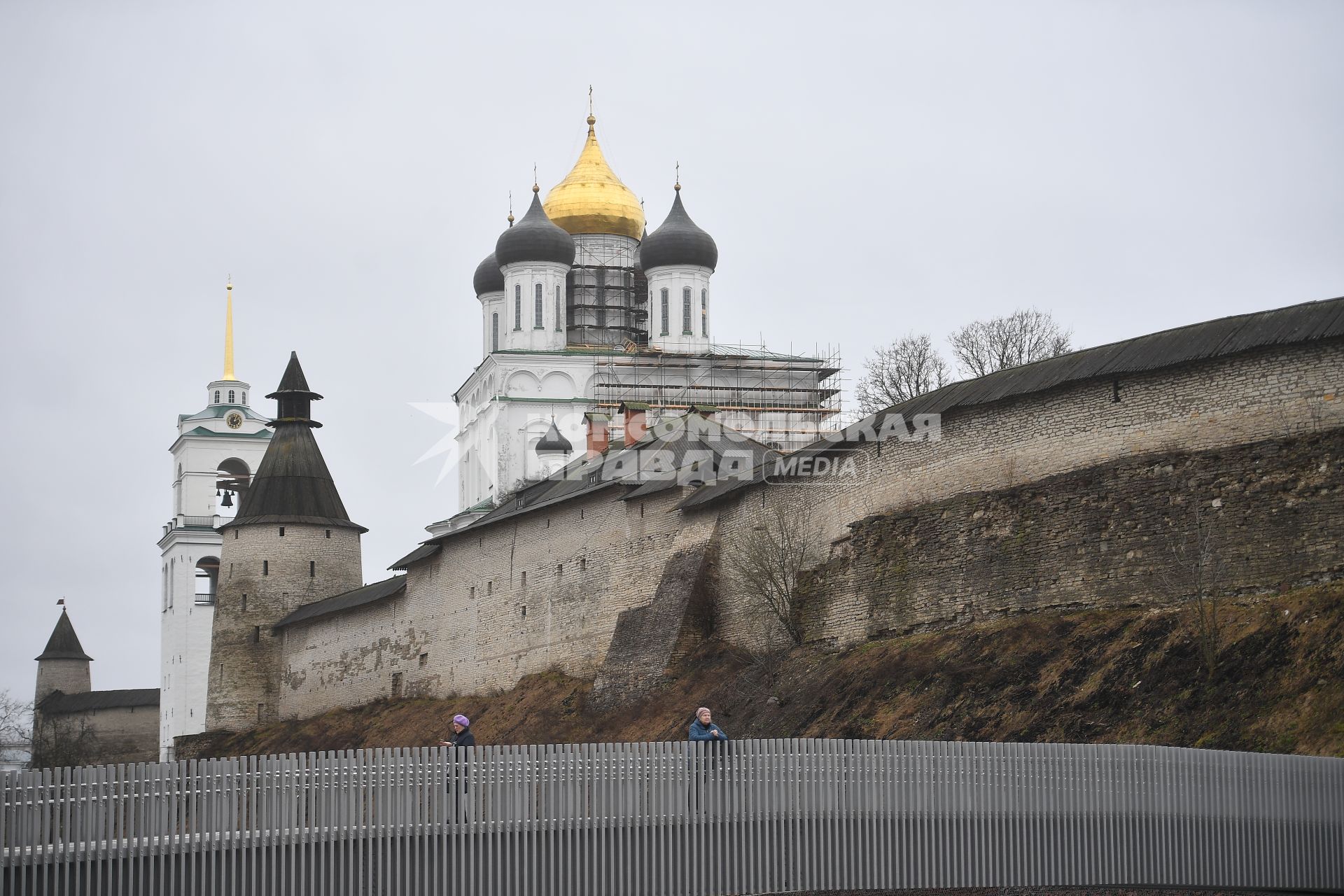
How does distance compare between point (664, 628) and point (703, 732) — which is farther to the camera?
point (664, 628)

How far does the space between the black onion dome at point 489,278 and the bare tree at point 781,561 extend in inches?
1239

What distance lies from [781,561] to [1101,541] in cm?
655

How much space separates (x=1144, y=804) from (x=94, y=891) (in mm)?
6759

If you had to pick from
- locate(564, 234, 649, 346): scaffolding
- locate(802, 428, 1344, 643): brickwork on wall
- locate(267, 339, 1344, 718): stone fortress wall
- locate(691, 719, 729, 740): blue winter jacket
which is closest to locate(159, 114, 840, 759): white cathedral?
locate(564, 234, 649, 346): scaffolding

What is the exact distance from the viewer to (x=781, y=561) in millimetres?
26297

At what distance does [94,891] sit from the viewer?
11109 mm

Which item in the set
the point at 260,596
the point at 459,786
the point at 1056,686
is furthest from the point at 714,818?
the point at 260,596

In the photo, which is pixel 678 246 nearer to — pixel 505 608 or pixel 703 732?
pixel 505 608

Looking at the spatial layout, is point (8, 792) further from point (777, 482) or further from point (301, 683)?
point (301, 683)

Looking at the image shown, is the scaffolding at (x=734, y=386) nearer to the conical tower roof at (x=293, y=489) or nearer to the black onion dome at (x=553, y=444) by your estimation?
the black onion dome at (x=553, y=444)

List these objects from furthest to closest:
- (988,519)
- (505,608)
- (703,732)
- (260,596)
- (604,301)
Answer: (604,301), (260,596), (505,608), (988,519), (703,732)

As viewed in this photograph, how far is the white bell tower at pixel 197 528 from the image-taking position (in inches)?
2173

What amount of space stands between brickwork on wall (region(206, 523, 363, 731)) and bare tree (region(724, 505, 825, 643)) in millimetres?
22050

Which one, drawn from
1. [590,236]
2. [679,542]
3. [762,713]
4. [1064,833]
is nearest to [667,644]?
[679,542]
